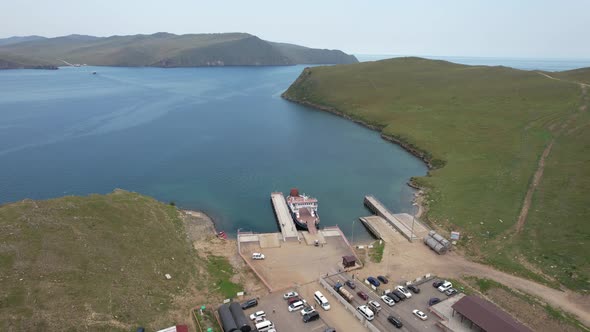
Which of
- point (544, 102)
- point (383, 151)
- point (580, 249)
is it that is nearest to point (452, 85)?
point (544, 102)

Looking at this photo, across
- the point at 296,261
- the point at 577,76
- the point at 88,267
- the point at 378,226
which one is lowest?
the point at 296,261

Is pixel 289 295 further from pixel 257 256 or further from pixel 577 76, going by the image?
pixel 577 76

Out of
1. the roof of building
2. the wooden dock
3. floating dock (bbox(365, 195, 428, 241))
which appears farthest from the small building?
the roof of building

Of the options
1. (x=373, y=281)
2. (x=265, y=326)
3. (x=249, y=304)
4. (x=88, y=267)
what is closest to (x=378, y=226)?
(x=373, y=281)

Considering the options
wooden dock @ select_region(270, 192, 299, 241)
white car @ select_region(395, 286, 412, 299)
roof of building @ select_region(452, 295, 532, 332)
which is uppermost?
roof of building @ select_region(452, 295, 532, 332)

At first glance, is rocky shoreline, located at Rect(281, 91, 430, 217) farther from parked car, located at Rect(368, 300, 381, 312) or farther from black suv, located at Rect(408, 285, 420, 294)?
parked car, located at Rect(368, 300, 381, 312)
